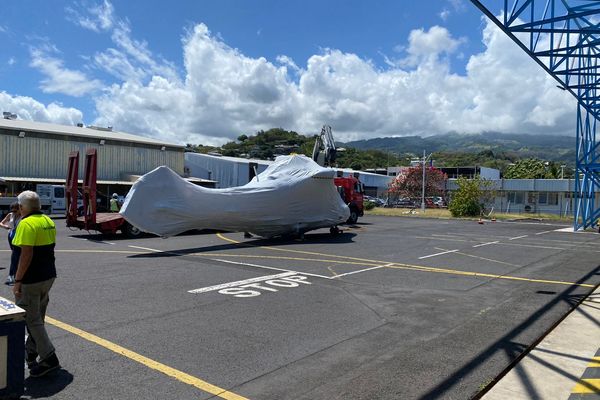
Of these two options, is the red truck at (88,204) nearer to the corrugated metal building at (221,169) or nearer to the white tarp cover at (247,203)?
the white tarp cover at (247,203)

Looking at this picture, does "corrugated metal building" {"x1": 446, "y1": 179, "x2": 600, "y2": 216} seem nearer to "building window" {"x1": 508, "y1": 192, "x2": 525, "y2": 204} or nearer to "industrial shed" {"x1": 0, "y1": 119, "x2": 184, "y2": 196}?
"building window" {"x1": 508, "y1": 192, "x2": 525, "y2": 204}

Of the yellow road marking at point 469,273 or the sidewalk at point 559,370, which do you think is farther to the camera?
the yellow road marking at point 469,273

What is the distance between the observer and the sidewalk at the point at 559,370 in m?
4.71

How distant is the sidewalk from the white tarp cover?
11313mm

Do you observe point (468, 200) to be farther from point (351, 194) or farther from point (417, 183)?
point (417, 183)

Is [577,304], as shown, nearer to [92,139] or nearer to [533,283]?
[533,283]

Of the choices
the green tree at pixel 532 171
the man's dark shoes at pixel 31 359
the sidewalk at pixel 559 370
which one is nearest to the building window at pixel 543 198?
the green tree at pixel 532 171

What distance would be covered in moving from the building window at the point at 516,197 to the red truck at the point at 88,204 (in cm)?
5060

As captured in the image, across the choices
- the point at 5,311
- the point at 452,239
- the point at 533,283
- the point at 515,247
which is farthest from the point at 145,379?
the point at 452,239

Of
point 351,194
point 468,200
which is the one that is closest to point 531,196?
point 468,200

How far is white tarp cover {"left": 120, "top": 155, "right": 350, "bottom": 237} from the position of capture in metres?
14.9

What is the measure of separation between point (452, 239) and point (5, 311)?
734 inches

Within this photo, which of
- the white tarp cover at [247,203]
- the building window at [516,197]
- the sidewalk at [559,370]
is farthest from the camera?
the building window at [516,197]

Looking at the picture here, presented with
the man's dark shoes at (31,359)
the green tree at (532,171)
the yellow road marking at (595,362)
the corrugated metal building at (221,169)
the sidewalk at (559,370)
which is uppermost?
the green tree at (532,171)
